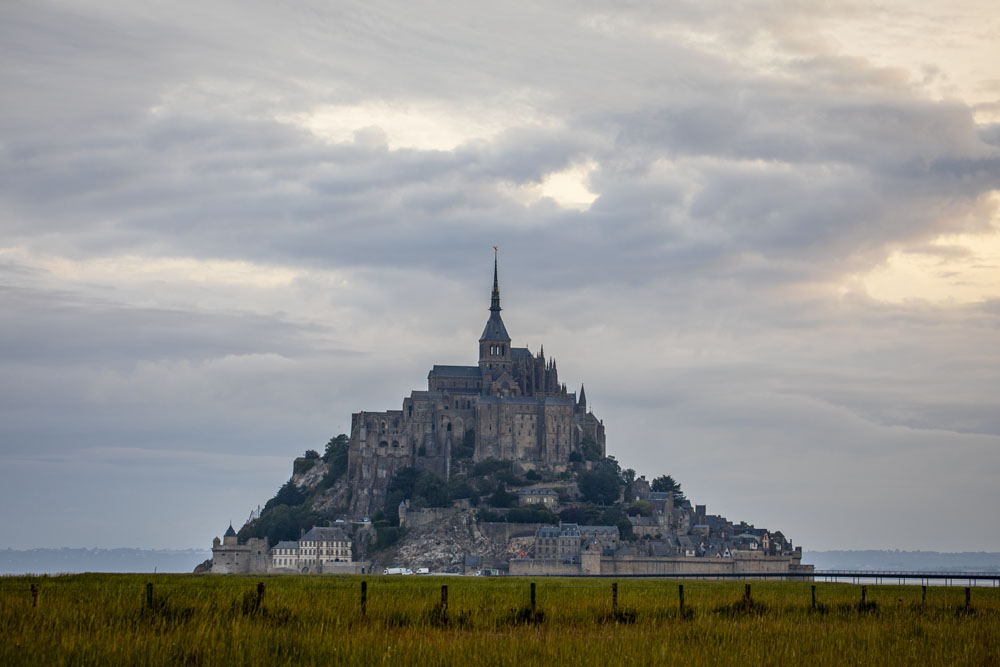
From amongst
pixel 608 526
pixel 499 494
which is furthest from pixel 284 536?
pixel 608 526

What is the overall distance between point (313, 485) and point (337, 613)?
406ft

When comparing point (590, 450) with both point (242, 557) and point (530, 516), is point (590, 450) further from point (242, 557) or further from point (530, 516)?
point (242, 557)

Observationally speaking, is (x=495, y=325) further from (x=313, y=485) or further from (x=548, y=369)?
(x=313, y=485)

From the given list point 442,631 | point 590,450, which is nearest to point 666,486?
point 590,450

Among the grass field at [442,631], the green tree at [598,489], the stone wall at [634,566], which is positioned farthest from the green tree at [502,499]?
the grass field at [442,631]

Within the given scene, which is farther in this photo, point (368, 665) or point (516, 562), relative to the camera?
point (516, 562)

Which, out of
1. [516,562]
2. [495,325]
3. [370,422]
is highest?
[495,325]

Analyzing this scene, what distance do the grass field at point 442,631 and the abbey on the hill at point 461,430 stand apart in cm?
10528

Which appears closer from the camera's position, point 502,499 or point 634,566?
point 634,566

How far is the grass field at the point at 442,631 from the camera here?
58.1 ft

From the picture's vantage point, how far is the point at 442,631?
74.0 feet

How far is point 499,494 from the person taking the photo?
5098 inches

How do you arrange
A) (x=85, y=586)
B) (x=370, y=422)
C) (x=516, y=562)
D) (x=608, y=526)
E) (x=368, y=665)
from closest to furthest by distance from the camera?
(x=368, y=665)
(x=85, y=586)
(x=516, y=562)
(x=608, y=526)
(x=370, y=422)

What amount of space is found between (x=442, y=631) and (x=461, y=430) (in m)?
116
